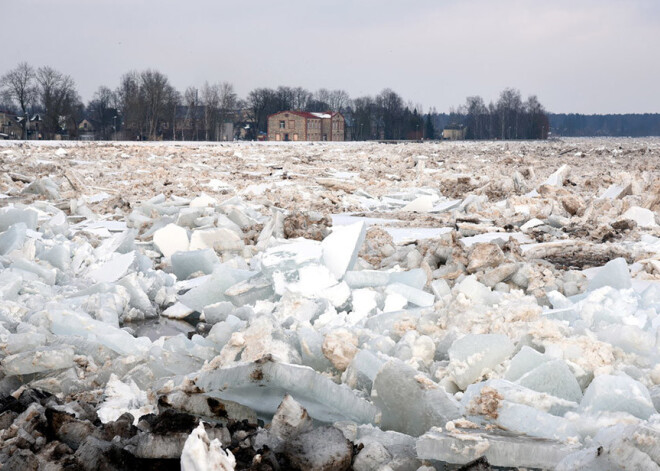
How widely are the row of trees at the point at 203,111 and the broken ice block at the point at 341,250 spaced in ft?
160

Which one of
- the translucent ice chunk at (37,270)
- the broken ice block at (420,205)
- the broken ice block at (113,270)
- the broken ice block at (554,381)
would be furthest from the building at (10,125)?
the broken ice block at (554,381)

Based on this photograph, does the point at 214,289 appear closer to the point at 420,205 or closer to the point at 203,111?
the point at 420,205

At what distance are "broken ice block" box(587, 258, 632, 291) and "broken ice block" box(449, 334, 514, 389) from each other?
5.81 feet

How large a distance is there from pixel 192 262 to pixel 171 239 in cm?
87

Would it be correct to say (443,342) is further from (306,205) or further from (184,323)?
(306,205)

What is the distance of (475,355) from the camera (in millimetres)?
2867

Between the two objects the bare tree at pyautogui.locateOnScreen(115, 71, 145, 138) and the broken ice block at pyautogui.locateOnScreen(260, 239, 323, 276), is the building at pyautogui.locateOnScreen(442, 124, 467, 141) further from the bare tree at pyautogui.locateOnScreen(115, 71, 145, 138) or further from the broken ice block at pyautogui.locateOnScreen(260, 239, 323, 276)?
the broken ice block at pyautogui.locateOnScreen(260, 239, 323, 276)

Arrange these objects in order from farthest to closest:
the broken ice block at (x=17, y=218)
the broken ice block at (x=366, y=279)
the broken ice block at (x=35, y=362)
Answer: the broken ice block at (x=17, y=218), the broken ice block at (x=366, y=279), the broken ice block at (x=35, y=362)

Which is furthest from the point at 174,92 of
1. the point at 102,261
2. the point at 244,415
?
the point at 244,415

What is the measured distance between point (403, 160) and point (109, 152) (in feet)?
31.2

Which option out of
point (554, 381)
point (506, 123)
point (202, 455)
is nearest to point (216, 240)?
point (554, 381)

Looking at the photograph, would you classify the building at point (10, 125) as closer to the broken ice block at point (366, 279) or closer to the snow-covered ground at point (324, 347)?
the snow-covered ground at point (324, 347)

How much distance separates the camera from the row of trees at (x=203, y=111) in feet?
176

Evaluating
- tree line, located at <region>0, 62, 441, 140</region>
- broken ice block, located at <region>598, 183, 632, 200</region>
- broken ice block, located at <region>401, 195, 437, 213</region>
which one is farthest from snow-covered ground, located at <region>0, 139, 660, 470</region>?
tree line, located at <region>0, 62, 441, 140</region>
